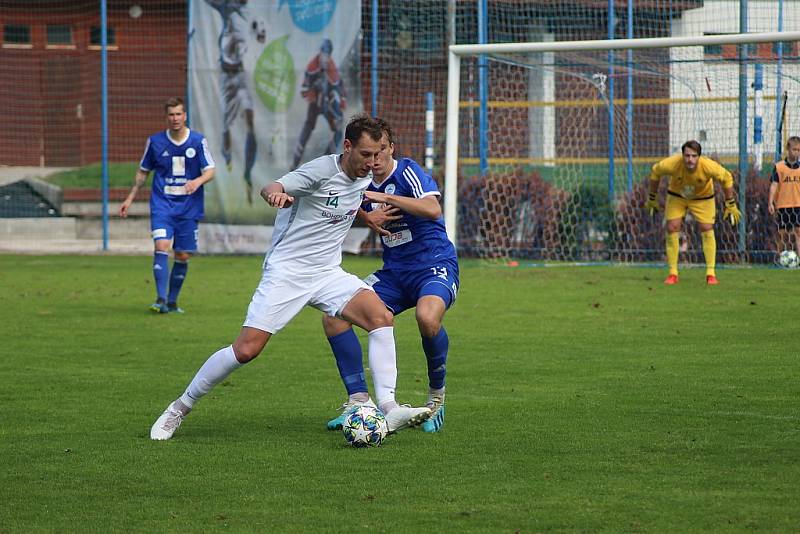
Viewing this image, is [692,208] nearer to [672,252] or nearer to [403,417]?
[672,252]

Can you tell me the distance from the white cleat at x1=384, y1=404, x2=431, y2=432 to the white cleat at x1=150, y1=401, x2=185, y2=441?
1.09 m

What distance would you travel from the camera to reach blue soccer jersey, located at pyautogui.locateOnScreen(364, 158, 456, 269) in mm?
7316

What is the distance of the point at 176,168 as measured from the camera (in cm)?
1349

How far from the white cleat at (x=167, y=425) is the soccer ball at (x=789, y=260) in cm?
1230

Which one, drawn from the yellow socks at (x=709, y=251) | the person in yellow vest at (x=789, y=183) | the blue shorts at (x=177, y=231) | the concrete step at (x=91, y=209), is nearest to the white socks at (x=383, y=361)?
the blue shorts at (x=177, y=231)

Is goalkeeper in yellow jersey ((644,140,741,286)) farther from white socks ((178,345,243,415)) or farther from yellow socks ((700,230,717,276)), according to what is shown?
white socks ((178,345,243,415))

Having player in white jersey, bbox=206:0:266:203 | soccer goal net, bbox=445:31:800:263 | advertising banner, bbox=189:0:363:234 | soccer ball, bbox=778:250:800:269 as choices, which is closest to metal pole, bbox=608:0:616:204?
soccer goal net, bbox=445:31:800:263

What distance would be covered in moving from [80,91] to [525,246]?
532 inches

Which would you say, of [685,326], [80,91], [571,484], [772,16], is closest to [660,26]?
[772,16]

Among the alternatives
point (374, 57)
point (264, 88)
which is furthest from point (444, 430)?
point (264, 88)

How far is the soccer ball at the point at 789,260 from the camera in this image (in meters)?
17.4

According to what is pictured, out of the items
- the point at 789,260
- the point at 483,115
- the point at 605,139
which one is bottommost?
the point at 789,260

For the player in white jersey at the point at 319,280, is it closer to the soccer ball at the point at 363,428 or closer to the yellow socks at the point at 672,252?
the soccer ball at the point at 363,428

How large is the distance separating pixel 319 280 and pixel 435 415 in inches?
37.5
